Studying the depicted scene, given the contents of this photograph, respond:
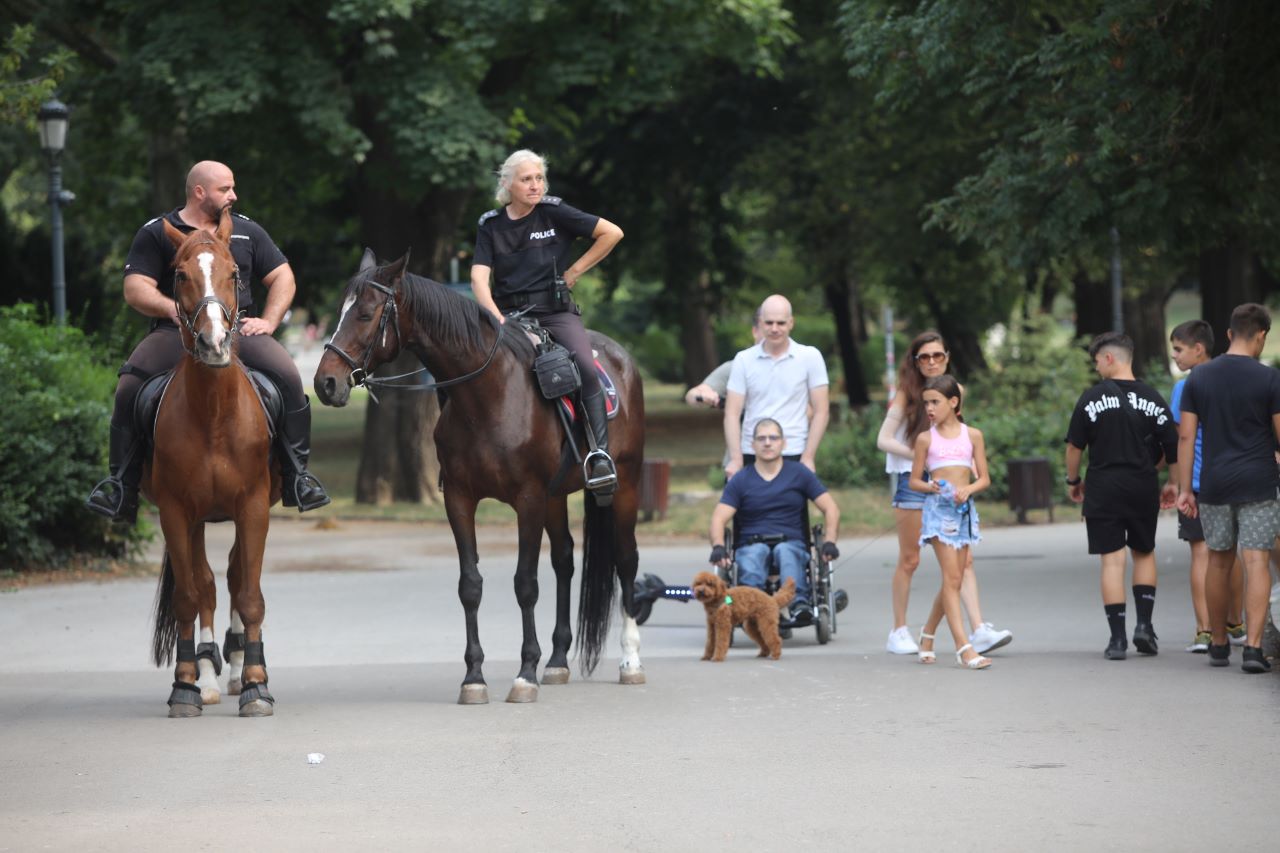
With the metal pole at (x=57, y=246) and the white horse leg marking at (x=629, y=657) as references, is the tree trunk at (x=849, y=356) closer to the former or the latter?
the metal pole at (x=57, y=246)

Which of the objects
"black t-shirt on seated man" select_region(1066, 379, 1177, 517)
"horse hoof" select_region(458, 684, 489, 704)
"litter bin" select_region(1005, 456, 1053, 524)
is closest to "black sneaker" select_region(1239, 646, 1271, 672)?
"black t-shirt on seated man" select_region(1066, 379, 1177, 517)

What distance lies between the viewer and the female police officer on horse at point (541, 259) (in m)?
10.4

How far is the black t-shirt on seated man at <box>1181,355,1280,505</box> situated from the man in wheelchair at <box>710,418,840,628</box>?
2634 mm

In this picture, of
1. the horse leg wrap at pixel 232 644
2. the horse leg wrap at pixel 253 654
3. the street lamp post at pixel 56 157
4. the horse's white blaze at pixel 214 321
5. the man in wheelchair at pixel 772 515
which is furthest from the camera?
the street lamp post at pixel 56 157

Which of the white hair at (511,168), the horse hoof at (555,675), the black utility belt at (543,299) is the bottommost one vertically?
the horse hoof at (555,675)

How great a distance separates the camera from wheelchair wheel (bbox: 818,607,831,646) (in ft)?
41.6

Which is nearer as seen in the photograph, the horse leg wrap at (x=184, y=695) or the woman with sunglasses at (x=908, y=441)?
the horse leg wrap at (x=184, y=695)

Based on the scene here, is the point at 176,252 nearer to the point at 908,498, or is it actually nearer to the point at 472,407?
the point at 472,407

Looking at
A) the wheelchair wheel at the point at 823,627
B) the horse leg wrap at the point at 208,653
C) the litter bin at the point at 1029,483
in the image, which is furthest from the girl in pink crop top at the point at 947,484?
the litter bin at the point at 1029,483

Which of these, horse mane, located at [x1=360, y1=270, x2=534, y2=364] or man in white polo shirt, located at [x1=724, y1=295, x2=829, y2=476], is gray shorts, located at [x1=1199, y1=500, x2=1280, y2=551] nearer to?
man in white polo shirt, located at [x1=724, y1=295, x2=829, y2=476]

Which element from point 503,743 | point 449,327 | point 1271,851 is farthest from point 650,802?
point 449,327

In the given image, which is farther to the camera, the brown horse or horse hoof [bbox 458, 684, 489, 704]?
horse hoof [bbox 458, 684, 489, 704]

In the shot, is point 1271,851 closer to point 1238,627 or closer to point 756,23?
point 1238,627

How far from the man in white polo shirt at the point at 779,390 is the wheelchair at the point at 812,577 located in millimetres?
527
